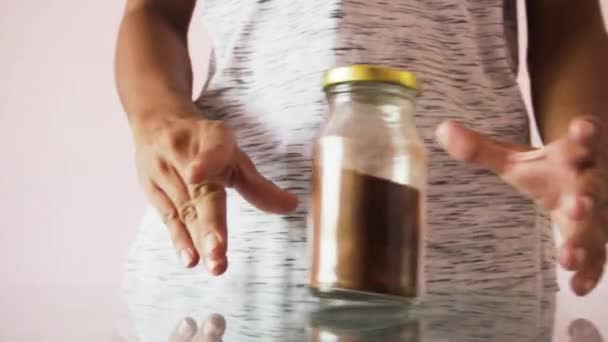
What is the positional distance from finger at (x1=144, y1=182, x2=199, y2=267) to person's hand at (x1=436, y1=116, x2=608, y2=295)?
146 millimetres

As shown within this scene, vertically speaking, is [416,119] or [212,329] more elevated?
[416,119]

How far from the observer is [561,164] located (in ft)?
1.19

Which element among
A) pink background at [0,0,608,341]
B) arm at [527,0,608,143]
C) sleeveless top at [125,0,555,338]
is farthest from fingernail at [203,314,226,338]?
pink background at [0,0,608,341]

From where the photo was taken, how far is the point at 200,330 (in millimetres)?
325

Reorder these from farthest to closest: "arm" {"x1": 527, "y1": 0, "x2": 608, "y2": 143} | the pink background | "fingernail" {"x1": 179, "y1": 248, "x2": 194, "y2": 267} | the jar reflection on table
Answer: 1. the pink background
2. "arm" {"x1": 527, "y1": 0, "x2": 608, "y2": 143}
3. "fingernail" {"x1": 179, "y1": 248, "x2": 194, "y2": 267}
4. the jar reflection on table

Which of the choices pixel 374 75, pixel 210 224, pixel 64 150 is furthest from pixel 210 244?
pixel 64 150

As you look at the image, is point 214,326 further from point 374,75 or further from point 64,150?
point 64,150

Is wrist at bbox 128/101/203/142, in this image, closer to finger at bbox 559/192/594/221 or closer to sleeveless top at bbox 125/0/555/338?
sleeveless top at bbox 125/0/555/338

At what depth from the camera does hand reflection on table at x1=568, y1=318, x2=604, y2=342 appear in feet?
1.03

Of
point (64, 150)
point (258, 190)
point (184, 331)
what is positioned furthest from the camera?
point (64, 150)

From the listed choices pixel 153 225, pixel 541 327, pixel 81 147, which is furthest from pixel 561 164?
pixel 81 147

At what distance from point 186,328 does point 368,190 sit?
0.11 metres

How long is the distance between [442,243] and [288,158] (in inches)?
4.5

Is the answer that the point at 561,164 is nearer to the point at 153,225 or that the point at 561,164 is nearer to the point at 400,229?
the point at 400,229
